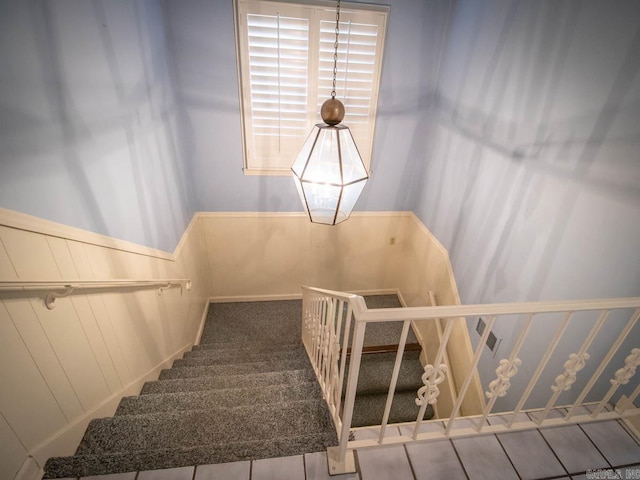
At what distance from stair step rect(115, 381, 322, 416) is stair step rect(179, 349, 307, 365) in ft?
3.17

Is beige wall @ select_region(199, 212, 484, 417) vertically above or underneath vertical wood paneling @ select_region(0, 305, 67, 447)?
underneath

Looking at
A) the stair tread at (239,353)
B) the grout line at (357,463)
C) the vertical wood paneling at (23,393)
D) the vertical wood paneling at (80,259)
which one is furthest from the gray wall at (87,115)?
the grout line at (357,463)

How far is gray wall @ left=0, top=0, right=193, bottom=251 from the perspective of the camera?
1.25m

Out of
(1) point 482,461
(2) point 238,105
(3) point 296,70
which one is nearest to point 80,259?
(1) point 482,461

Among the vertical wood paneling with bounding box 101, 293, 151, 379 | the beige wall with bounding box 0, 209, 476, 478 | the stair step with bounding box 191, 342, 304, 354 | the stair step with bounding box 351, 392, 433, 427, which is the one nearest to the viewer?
the beige wall with bounding box 0, 209, 476, 478

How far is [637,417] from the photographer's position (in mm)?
1664

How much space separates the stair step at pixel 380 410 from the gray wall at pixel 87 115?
2587mm

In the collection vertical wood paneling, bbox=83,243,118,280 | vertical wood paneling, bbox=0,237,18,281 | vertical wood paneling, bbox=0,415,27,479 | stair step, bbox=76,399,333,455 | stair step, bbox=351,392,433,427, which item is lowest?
stair step, bbox=351,392,433,427

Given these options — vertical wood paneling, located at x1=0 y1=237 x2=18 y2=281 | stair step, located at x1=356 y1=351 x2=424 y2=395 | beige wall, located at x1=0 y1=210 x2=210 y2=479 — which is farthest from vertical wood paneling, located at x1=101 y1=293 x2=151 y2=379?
stair step, located at x1=356 y1=351 x2=424 y2=395

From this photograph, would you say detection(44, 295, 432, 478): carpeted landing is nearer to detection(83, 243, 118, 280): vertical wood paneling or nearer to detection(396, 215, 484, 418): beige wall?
detection(396, 215, 484, 418): beige wall

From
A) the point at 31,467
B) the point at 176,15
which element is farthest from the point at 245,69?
the point at 31,467

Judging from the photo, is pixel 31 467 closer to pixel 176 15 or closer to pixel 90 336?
pixel 90 336

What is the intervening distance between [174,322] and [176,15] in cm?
296

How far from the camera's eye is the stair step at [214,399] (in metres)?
1.93
